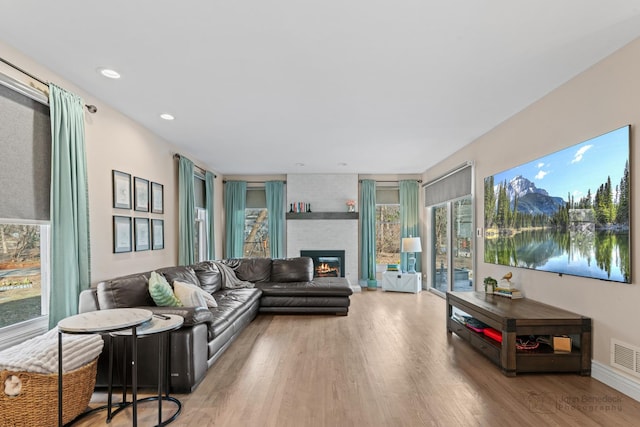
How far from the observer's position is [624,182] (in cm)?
274

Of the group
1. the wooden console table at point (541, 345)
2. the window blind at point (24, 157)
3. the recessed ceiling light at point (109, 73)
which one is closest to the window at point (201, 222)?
the recessed ceiling light at point (109, 73)

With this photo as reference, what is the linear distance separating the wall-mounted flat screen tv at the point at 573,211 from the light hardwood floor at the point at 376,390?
1004 millimetres

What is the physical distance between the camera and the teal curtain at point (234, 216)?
8320mm

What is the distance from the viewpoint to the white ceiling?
2262 millimetres

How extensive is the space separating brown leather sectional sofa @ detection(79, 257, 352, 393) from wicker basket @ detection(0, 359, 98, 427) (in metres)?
0.37

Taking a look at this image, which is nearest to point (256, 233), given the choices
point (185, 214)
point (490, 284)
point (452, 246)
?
point (185, 214)

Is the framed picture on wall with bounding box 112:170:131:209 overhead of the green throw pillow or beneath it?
overhead

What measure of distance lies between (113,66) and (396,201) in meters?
6.69

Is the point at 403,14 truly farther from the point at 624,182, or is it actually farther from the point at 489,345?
the point at 489,345

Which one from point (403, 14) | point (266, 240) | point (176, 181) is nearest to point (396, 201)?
point (266, 240)

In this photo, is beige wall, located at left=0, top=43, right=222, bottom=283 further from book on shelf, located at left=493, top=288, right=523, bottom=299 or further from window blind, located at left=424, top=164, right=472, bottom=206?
window blind, located at left=424, top=164, right=472, bottom=206

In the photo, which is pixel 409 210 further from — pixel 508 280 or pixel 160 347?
pixel 160 347

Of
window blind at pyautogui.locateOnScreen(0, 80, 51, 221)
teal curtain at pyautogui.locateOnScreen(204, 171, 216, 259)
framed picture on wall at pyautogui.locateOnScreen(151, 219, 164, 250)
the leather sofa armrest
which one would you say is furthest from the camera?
teal curtain at pyautogui.locateOnScreen(204, 171, 216, 259)

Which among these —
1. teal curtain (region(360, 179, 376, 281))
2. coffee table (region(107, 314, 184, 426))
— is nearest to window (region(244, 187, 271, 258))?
teal curtain (region(360, 179, 376, 281))
